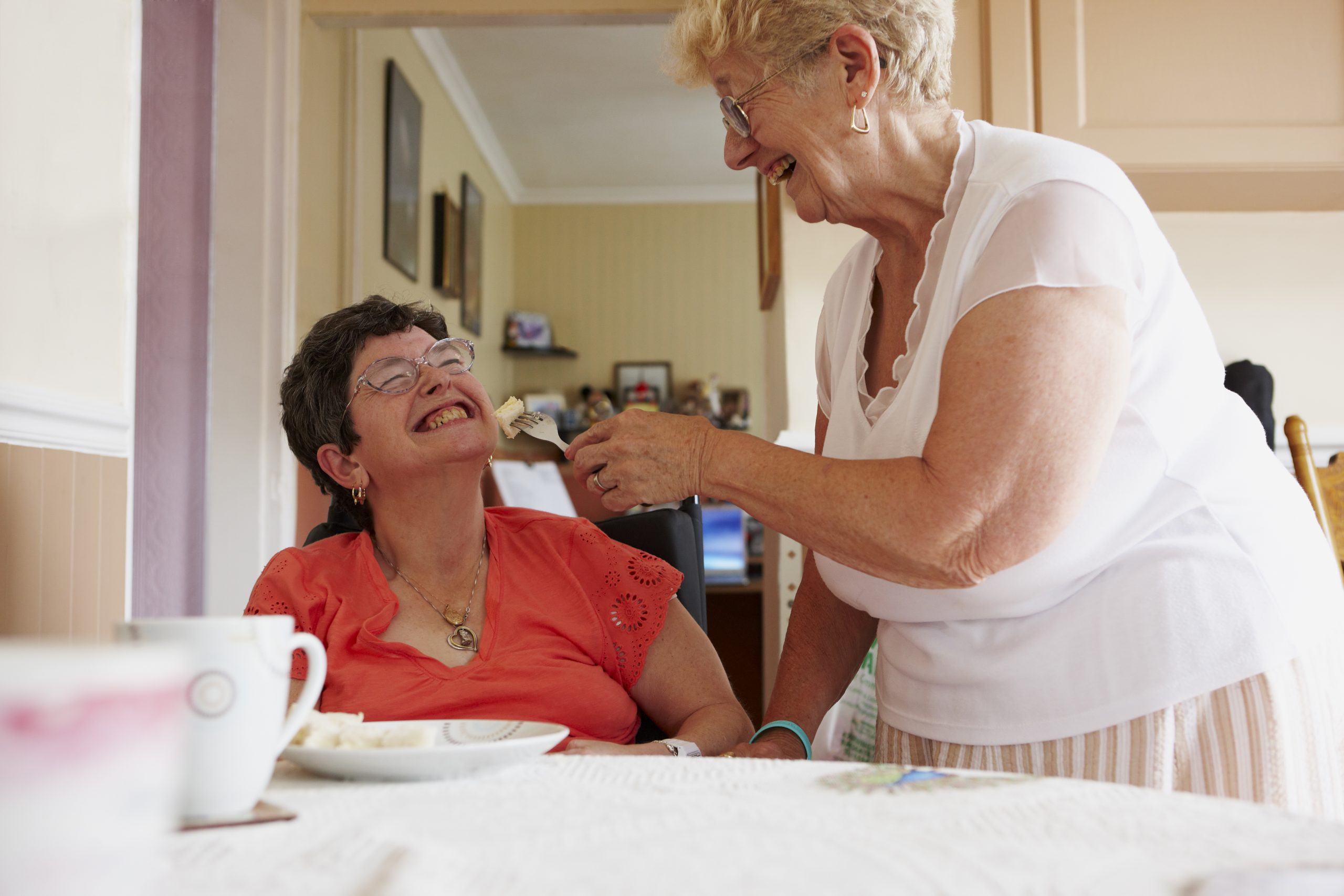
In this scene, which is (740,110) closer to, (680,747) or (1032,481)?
(1032,481)

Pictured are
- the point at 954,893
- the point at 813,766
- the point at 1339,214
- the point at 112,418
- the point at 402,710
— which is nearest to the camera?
the point at 954,893

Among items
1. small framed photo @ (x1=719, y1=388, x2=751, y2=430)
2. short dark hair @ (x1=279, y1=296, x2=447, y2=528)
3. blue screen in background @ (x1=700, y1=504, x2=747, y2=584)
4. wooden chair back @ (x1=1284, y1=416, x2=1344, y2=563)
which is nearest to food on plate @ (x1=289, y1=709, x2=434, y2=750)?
short dark hair @ (x1=279, y1=296, x2=447, y2=528)

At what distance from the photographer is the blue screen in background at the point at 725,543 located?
388 cm

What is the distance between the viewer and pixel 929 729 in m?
1.12

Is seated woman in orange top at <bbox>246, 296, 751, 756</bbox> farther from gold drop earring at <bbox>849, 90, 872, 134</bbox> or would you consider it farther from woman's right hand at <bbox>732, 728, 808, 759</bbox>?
gold drop earring at <bbox>849, 90, 872, 134</bbox>

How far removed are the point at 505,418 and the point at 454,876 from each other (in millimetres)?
1071

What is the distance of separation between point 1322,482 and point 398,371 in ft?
6.29

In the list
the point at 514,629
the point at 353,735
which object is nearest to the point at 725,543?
the point at 514,629

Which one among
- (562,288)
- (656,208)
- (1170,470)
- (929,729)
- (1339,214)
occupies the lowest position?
(929,729)

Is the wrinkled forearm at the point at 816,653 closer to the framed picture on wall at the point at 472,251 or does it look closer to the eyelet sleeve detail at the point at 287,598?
the eyelet sleeve detail at the point at 287,598

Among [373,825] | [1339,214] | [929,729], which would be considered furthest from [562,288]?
[373,825]

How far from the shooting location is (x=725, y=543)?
396cm

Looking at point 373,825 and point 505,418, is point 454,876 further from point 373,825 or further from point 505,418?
point 505,418

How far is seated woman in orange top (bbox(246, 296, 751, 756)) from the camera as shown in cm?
128
